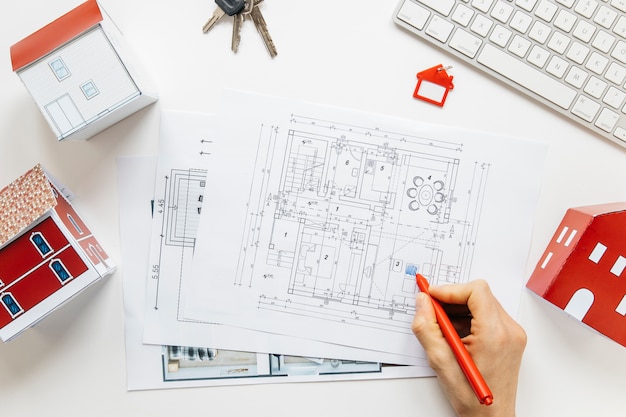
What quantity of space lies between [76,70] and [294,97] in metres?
Result: 0.27

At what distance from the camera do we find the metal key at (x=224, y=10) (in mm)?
635

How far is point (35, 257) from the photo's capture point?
0.58 metres

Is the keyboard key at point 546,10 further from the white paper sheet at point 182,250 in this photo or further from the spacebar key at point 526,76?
the white paper sheet at point 182,250

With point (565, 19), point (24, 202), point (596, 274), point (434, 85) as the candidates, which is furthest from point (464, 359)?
point (24, 202)

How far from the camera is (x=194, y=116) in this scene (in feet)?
2.14

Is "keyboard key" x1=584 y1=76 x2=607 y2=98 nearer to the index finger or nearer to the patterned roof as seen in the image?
the index finger

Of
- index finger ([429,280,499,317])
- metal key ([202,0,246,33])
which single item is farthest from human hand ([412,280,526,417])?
metal key ([202,0,246,33])

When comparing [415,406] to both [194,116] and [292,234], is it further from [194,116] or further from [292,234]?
[194,116]

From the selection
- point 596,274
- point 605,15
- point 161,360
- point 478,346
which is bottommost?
point 161,360

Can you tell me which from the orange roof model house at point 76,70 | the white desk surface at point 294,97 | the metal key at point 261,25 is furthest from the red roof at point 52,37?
the metal key at point 261,25

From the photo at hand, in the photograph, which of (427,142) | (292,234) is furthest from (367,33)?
(292,234)

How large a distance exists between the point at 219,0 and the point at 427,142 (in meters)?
0.34

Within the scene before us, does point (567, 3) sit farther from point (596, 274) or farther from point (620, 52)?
point (596, 274)

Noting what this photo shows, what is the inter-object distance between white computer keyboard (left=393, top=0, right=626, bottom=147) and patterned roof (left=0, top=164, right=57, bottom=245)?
498mm
